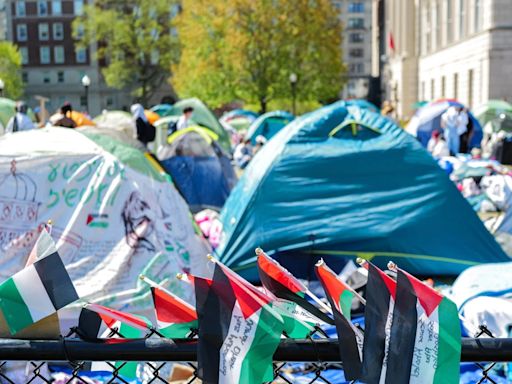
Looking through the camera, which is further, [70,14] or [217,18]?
[70,14]

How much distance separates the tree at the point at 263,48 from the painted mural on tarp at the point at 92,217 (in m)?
30.8

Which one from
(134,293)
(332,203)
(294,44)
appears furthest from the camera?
(294,44)

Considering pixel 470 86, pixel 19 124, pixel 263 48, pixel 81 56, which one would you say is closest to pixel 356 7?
pixel 81 56

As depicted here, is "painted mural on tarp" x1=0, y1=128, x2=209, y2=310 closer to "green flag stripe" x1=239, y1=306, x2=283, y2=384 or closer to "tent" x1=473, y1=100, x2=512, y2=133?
"green flag stripe" x1=239, y1=306, x2=283, y2=384

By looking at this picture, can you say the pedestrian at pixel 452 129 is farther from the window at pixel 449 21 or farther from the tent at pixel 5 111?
the window at pixel 449 21

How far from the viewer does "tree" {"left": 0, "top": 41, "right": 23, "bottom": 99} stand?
2581 inches

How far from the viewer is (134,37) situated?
65000 mm

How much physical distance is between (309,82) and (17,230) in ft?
107

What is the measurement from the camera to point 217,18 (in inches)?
1495

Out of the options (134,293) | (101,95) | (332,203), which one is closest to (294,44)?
(332,203)

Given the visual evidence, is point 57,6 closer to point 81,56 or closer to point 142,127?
point 81,56

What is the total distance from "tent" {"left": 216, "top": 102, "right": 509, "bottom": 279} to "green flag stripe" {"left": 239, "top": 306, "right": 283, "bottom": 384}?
542cm

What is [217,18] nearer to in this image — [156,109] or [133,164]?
[156,109]

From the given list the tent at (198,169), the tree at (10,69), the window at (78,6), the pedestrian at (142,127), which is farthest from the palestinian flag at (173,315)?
the window at (78,6)
